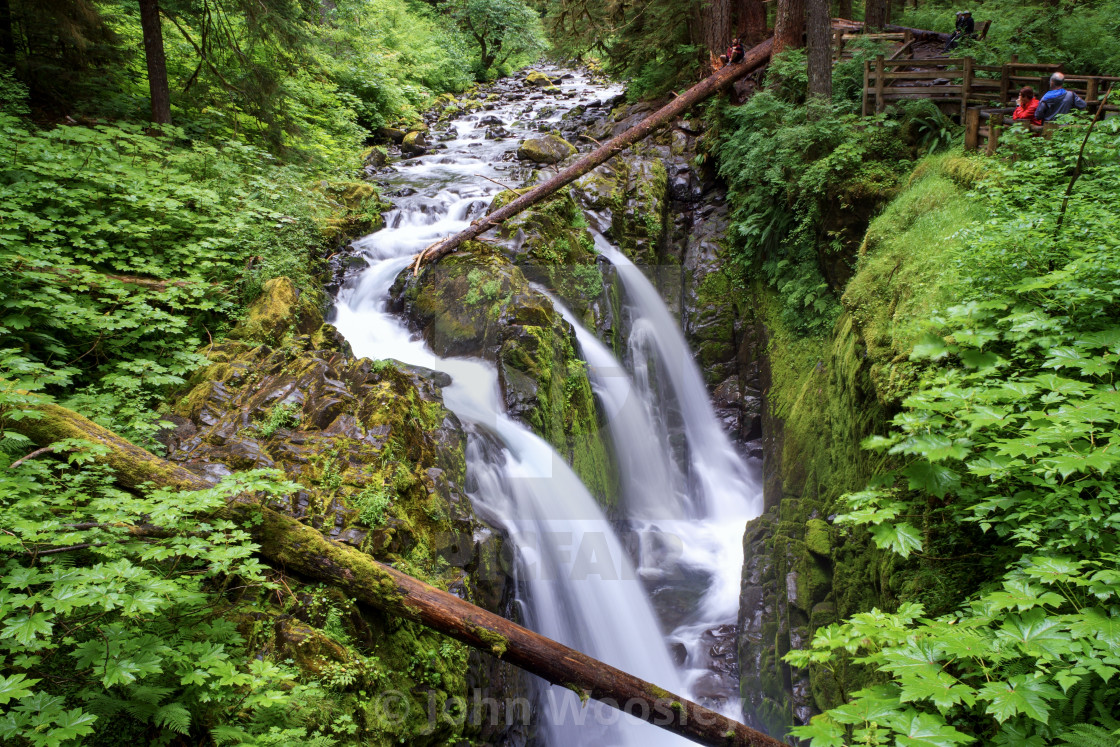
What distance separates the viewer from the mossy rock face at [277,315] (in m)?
6.44

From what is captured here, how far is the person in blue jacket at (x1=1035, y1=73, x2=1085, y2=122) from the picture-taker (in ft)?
22.0

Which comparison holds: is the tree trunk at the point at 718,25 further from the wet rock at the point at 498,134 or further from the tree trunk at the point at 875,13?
the wet rock at the point at 498,134

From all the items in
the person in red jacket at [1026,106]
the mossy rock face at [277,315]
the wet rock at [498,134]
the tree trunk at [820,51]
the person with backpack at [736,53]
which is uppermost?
the wet rock at [498,134]

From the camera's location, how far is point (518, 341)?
8.07 m

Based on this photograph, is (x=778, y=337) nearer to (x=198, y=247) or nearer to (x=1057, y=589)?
(x=1057, y=589)

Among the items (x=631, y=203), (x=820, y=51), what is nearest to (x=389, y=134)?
(x=631, y=203)

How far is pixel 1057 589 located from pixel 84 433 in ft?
18.9

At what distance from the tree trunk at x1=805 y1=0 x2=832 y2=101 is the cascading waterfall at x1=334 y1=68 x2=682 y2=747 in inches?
309

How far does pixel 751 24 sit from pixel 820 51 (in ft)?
19.3

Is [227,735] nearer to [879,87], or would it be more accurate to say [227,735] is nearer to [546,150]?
[879,87]

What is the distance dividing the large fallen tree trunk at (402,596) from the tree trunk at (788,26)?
13408mm

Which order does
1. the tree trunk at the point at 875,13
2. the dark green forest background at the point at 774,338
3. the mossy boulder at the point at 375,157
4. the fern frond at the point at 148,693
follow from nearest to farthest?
the dark green forest background at the point at 774,338, the fern frond at the point at 148,693, the mossy boulder at the point at 375,157, the tree trunk at the point at 875,13

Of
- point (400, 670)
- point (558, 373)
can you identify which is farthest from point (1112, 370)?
point (558, 373)

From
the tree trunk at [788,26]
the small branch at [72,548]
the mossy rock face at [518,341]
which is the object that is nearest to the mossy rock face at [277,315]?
the mossy rock face at [518,341]
